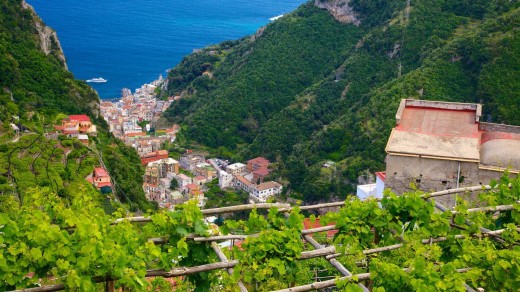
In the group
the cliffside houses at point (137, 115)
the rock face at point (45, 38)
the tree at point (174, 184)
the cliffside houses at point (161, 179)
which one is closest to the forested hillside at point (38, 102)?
the rock face at point (45, 38)

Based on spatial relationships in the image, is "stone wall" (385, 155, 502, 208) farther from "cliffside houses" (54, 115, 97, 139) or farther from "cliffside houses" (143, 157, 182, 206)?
"cliffside houses" (143, 157, 182, 206)

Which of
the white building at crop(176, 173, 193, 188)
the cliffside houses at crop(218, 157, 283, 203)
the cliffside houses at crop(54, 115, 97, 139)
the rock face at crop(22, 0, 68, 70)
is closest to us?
the cliffside houses at crop(54, 115, 97, 139)

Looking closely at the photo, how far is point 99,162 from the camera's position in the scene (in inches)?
902

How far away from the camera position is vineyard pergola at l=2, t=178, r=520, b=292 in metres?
4.34

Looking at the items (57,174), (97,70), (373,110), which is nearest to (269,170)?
(373,110)

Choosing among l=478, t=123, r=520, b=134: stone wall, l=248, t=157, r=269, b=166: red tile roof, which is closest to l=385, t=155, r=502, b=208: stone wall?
l=478, t=123, r=520, b=134: stone wall

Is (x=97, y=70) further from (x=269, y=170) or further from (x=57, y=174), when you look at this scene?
(x=57, y=174)

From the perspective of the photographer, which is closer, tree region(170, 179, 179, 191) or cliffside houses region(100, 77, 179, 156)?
tree region(170, 179, 179, 191)

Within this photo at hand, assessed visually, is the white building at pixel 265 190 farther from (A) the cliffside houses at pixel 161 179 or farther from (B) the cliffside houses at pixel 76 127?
(B) the cliffside houses at pixel 76 127

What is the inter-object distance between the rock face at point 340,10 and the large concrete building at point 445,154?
5310cm

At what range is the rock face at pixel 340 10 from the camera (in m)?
62.5

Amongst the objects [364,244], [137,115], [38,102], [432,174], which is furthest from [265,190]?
[364,244]

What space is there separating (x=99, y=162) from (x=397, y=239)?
19.2 metres

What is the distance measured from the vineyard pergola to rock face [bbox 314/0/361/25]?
193 ft
